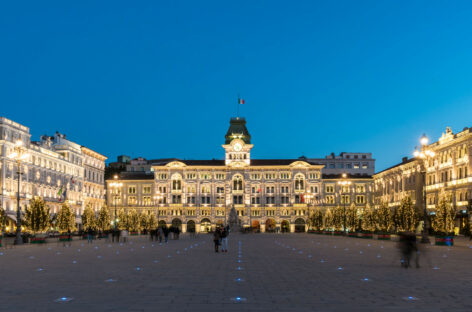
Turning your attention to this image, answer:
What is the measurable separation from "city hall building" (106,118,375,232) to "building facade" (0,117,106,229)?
56.6 feet

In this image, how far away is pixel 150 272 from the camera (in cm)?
2214

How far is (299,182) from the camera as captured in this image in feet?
454

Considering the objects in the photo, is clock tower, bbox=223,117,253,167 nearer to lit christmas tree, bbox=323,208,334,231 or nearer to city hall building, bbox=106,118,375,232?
city hall building, bbox=106,118,375,232

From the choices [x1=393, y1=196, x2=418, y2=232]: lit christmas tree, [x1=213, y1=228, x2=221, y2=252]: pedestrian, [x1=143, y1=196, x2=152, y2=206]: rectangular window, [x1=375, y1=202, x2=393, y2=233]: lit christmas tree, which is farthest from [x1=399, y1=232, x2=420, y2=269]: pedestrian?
[x1=143, y1=196, x2=152, y2=206]: rectangular window

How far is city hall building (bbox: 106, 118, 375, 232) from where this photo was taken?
137750 millimetres

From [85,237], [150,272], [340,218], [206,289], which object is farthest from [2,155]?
[206,289]

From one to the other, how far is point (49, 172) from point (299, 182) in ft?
208

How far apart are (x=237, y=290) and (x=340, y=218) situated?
259ft

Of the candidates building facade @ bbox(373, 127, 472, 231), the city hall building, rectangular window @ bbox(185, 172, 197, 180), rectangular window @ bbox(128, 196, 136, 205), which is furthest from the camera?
rectangular window @ bbox(128, 196, 136, 205)

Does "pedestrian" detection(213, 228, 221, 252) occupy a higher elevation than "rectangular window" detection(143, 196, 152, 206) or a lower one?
lower

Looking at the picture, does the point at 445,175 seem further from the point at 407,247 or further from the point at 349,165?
the point at 349,165

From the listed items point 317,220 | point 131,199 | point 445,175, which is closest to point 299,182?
point 317,220

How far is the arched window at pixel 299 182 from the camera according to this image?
138125mm

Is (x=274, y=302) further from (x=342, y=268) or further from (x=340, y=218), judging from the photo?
(x=340, y=218)
